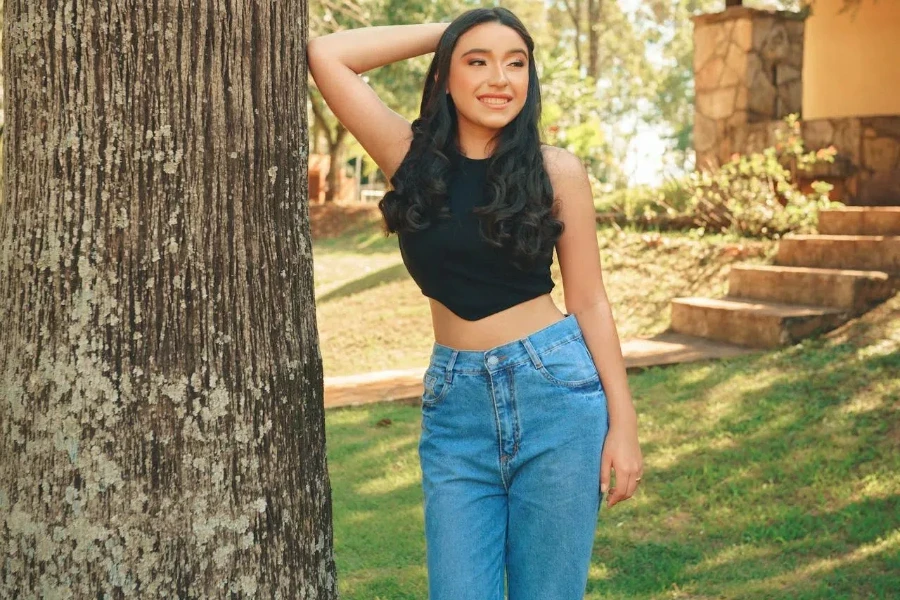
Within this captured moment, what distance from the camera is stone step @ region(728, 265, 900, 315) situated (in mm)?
8328

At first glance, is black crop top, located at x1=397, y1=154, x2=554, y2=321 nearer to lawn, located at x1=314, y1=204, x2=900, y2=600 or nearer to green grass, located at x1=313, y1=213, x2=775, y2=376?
lawn, located at x1=314, y1=204, x2=900, y2=600

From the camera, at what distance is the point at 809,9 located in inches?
435

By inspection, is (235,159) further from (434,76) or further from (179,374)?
(434,76)

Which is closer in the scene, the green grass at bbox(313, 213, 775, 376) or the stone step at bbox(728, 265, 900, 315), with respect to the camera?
the stone step at bbox(728, 265, 900, 315)

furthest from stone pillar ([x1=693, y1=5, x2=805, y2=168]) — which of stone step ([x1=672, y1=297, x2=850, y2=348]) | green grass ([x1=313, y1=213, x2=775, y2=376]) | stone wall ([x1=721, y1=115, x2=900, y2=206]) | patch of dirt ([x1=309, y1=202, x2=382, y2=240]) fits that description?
patch of dirt ([x1=309, y1=202, x2=382, y2=240])

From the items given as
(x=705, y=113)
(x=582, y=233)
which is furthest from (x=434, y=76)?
(x=705, y=113)

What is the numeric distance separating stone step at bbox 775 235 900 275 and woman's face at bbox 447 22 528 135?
6.54 meters

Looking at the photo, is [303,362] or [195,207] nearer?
[195,207]

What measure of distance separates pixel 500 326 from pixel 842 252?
22.9 feet

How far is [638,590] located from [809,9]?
8.01 metres

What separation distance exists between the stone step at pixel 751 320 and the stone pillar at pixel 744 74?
400cm

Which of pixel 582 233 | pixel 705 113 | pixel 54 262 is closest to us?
pixel 54 262

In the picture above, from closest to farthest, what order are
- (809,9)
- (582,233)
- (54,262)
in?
(54,262)
(582,233)
(809,9)

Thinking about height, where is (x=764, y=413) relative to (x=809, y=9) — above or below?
below
